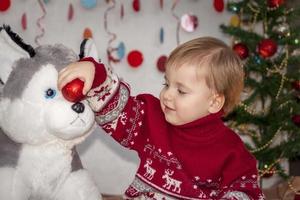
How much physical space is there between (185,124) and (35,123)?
0.42 meters

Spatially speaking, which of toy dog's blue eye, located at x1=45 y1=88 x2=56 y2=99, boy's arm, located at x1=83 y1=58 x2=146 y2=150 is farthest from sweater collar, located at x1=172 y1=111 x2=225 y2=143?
toy dog's blue eye, located at x1=45 y1=88 x2=56 y2=99

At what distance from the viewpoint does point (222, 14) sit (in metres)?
2.44

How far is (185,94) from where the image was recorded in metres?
1.25

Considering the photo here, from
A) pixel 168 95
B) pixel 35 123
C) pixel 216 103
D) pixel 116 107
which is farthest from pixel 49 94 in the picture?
pixel 216 103

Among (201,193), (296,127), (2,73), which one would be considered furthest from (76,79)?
(296,127)

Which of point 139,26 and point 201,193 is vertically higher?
point 139,26

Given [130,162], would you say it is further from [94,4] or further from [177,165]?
[177,165]

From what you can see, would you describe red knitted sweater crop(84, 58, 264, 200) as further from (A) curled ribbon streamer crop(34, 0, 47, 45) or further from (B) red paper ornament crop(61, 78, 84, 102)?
(A) curled ribbon streamer crop(34, 0, 47, 45)

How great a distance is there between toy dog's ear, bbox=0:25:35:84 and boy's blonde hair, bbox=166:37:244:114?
42 centimetres

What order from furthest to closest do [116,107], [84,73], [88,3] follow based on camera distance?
[88,3] < [116,107] < [84,73]

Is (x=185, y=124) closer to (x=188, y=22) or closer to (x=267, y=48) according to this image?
(x=267, y=48)

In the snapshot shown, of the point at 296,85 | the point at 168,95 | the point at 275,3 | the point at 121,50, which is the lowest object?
the point at 296,85

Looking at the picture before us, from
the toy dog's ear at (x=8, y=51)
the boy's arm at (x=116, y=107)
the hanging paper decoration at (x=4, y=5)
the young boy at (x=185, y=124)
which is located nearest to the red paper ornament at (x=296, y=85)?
the young boy at (x=185, y=124)

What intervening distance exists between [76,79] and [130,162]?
127 centimetres
